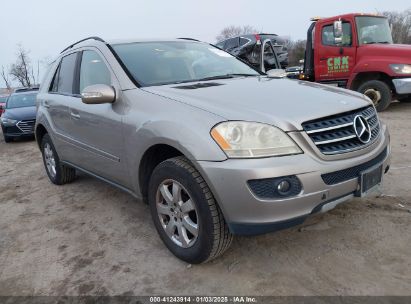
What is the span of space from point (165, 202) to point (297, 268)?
1040 millimetres

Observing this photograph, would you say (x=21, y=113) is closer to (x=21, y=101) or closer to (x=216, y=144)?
(x=21, y=101)

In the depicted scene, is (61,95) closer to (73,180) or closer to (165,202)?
(73,180)

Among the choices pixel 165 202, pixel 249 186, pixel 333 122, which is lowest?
pixel 165 202

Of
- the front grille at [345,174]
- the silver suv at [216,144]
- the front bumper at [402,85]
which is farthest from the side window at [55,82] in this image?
the front bumper at [402,85]

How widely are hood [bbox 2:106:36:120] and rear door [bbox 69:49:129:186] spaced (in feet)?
24.4

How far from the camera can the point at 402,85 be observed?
8.03 meters

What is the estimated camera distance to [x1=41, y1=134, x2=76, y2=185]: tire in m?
4.96

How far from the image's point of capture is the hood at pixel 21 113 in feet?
35.4

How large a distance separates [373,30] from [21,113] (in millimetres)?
9277

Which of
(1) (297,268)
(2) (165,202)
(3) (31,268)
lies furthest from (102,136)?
(1) (297,268)

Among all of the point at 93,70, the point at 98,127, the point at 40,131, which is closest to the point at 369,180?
the point at 98,127

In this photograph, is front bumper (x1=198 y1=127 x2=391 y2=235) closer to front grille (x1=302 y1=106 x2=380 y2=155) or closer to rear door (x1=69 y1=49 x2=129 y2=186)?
front grille (x1=302 y1=106 x2=380 y2=155)

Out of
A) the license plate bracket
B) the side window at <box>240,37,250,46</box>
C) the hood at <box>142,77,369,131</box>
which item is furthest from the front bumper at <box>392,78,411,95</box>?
the license plate bracket

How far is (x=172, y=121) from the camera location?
266 cm
